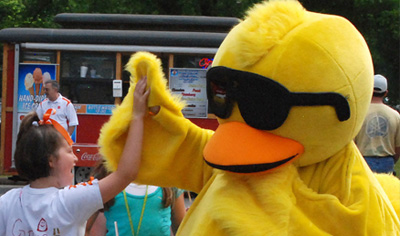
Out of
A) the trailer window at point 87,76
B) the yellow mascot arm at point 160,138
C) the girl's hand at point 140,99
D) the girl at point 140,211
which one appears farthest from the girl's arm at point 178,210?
the trailer window at point 87,76

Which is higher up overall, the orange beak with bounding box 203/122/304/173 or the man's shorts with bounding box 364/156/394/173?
the orange beak with bounding box 203/122/304/173

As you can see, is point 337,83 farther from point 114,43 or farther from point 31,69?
point 31,69

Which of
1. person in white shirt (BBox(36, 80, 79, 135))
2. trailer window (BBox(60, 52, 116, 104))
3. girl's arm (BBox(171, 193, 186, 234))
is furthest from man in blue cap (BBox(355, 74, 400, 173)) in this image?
trailer window (BBox(60, 52, 116, 104))

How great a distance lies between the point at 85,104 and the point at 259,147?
7.73 meters

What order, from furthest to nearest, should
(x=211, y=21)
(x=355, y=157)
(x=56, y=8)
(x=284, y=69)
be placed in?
(x=56, y=8)
(x=211, y=21)
(x=355, y=157)
(x=284, y=69)

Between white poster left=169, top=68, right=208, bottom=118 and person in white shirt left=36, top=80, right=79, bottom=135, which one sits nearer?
person in white shirt left=36, top=80, right=79, bottom=135

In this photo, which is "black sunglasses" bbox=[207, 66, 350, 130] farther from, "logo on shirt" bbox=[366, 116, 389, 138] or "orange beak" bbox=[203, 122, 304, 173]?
"logo on shirt" bbox=[366, 116, 389, 138]

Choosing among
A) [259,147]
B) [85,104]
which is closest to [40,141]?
[259,147]

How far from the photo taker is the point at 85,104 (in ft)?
31.0

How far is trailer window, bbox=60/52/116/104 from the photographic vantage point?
9.48 meters

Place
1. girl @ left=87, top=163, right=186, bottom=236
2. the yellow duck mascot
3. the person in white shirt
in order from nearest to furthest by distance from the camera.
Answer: the yellow duck mascot
girl @ left=87, top=163, right=186, bottom=236
the person in white shirt

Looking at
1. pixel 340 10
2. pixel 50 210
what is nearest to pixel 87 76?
pixel 50 210

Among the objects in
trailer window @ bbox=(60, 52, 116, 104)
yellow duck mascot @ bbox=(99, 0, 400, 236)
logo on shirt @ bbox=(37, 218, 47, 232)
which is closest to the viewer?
yellow duck mascot @ bbox=(99, 0, 400, 236)

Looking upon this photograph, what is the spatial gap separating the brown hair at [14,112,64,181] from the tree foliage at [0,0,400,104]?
13821 millimetres
